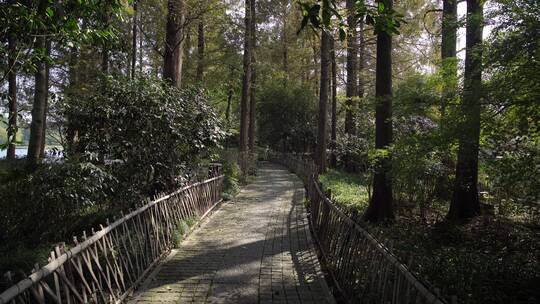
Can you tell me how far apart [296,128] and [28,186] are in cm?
2521

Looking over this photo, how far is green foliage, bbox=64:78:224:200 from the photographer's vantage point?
Answer: 25.2 feet

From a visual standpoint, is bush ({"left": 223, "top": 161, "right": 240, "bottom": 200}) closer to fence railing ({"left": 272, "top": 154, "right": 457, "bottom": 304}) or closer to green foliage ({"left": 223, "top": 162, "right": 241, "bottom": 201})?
green foliage ({"left": 223, "top": 162, "right": 241, "bottom": 201})

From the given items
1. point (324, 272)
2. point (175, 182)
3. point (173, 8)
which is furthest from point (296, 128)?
point (324, 272)

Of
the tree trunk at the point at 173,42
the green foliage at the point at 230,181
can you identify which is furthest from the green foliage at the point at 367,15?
the green foliage at the point at 230,181

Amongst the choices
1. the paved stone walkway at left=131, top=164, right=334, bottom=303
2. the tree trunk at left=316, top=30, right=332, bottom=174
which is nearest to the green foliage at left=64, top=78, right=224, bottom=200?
the paved stone walkway at left=131, top=164, right=334, bottom=303

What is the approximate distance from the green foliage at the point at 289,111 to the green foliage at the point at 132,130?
23220mm

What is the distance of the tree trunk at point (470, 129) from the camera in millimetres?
6387

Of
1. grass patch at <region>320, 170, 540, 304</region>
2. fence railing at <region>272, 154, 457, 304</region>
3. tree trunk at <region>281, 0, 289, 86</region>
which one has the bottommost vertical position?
grass patch at <region>320, 170, 540, 304</region>

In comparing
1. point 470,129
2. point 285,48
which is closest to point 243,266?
point 470,129

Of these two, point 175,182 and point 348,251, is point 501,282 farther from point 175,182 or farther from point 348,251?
point 175,182

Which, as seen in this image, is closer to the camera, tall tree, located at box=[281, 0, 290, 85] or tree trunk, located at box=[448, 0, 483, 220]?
tree trunk, located at box=[448, 0, 483, 220]

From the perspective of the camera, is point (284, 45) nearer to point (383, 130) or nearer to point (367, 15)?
point (383, 130)

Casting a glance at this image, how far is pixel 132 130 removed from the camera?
775 centimetres

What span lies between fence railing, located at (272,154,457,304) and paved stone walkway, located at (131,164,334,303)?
287 millimetres
